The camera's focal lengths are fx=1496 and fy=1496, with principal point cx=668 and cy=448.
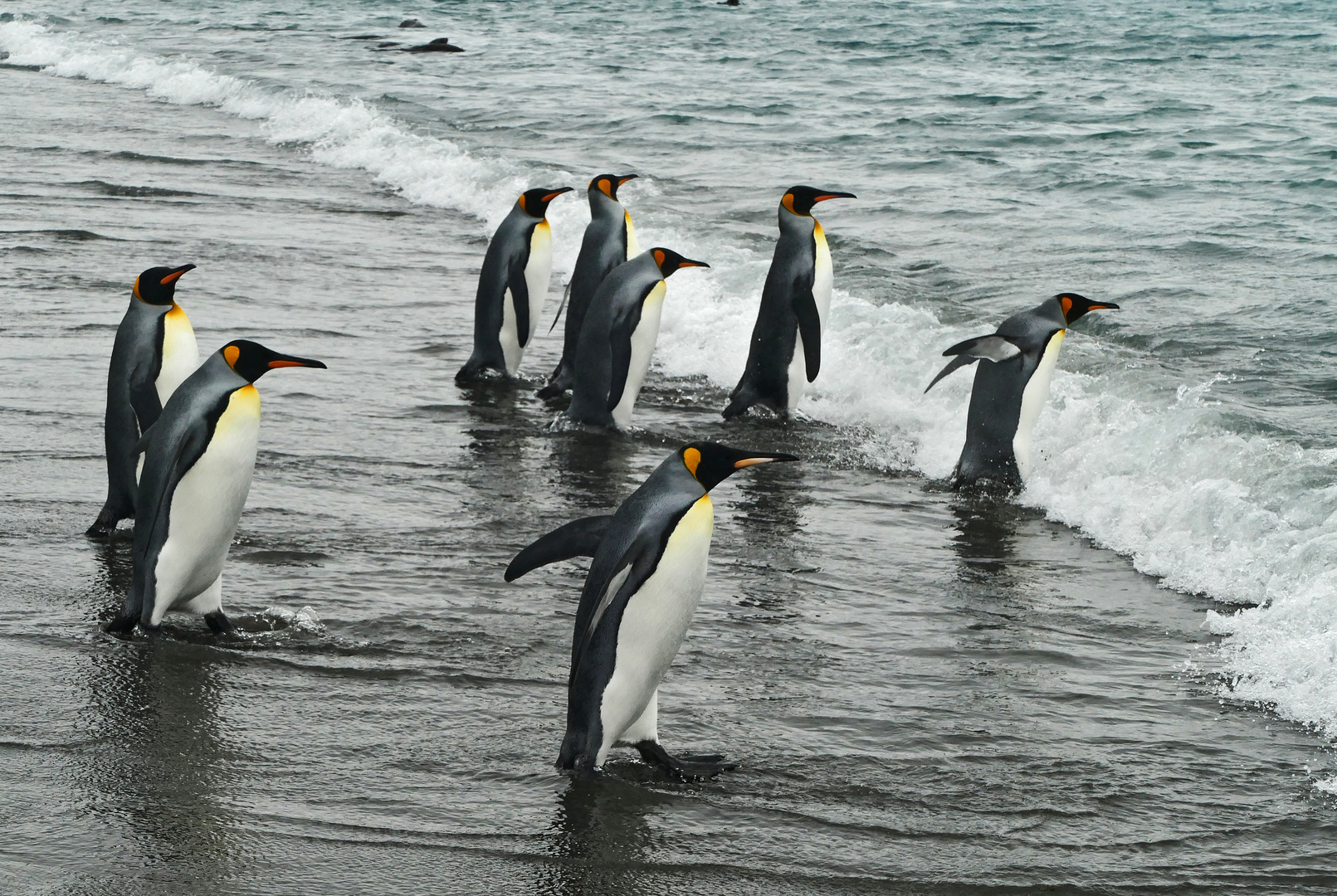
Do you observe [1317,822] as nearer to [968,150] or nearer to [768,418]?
[768,418]

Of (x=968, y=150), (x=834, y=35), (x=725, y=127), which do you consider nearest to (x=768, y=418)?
(x=968, y=150)

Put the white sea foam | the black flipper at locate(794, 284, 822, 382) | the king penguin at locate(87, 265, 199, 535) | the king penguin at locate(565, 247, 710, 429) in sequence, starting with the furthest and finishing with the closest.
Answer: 1. the black flipper at locate(794, 284, 822, 382)
2. the king penguin at locate(565, 247, 710, 429)
3. the king penguin at locate(87, 265, 199, 535)
4. the white sea foam

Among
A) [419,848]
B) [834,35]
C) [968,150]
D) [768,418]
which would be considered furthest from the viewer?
[834,35]

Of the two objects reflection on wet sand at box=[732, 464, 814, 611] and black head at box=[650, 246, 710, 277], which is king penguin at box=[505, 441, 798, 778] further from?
black head at box=[650, 246, 710, 277]

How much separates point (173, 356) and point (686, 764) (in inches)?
103

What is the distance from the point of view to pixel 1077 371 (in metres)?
8.03

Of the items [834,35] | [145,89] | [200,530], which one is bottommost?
[200,530]

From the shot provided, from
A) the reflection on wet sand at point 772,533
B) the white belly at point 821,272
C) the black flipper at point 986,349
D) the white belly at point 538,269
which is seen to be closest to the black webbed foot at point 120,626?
the reflection on wet sand at point 772,533

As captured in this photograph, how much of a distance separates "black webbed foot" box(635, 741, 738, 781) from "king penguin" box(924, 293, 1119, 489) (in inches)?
121

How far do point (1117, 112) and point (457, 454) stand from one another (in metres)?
14.9

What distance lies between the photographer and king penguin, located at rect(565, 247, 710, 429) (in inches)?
275

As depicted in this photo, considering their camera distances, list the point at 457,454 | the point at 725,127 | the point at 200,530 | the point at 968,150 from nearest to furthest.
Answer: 1. the point at 200,530
2. the point at 457,454
3. the point at 968,150
4. the point at 725,127

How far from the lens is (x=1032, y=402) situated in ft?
21.8

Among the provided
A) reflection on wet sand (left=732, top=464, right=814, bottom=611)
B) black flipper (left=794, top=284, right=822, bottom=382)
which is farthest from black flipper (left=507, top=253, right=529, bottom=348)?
reflection on wet sand (left=732, top=464, right=814, bottom=611)
